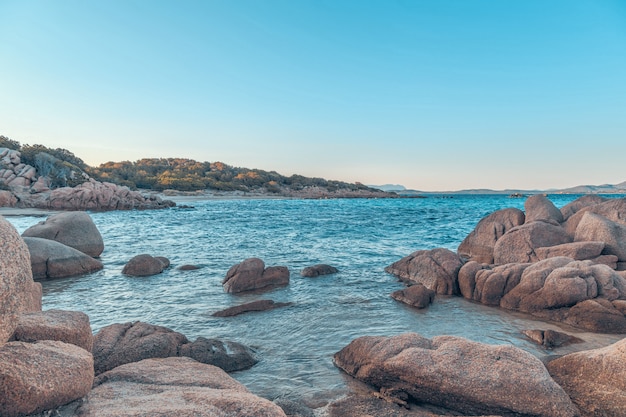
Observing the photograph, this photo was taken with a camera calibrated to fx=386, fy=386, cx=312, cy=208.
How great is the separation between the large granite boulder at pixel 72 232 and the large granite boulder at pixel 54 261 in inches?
89.9

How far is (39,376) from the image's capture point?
343 centimetres

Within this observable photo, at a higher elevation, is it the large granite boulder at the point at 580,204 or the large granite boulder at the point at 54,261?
the large granite boulder at the point at 580,204

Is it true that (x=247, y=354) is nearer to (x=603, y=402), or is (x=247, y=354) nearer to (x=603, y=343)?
(x=603, y=402)

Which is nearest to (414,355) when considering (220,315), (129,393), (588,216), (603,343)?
(129,393)

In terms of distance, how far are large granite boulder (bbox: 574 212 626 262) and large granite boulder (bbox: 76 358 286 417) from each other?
13.1 metres

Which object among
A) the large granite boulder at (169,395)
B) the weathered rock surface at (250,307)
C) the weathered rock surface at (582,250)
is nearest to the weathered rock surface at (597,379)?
the large granite boulder at (169,395)

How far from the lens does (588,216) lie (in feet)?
44.9

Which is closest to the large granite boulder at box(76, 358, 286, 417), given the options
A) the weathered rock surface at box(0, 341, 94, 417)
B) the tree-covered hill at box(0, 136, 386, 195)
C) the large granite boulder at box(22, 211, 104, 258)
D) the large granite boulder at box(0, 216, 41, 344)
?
the weathered rock surface at box(0, 341, 94, 417)

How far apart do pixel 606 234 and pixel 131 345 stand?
14.2m

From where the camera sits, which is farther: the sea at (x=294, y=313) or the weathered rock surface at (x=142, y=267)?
the weathered rock surface at (x=142, y=267)

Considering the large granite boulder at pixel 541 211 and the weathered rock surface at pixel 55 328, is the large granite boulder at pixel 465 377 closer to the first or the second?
the weathered rock surface at pixel 55 328

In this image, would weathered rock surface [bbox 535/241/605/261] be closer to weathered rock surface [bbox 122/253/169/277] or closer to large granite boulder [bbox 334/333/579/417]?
large granite boulder [bbox 334/333/579/417]

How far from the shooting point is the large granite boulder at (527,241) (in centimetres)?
1374

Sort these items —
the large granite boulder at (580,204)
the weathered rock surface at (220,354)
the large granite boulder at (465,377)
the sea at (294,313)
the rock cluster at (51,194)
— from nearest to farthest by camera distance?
the large granite boulder at (465,377)
the weathered rock surface at (220,354)
the sea at (294,313)
the large granite boulder at (580,204)
the rock cluster at (51,194)
